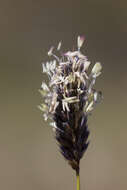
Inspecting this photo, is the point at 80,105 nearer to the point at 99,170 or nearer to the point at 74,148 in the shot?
the point at 74,148

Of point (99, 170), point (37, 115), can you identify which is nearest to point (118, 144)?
point (99, 170)

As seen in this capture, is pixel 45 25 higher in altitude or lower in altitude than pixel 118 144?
higher

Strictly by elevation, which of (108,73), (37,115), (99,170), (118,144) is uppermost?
(108,73)

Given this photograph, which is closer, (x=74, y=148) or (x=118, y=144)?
(x=74, y=148)

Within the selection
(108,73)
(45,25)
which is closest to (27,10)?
(45,25)

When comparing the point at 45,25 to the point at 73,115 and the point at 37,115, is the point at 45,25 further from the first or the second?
the point at 73,115
